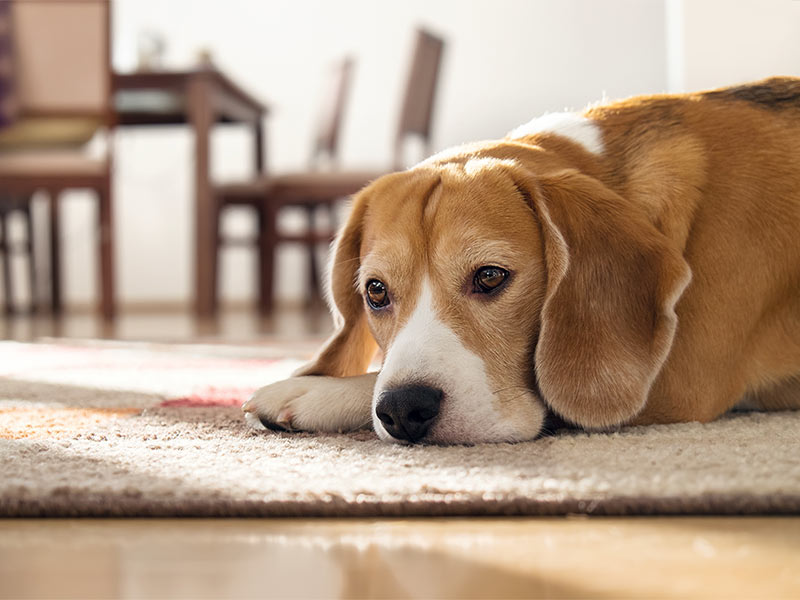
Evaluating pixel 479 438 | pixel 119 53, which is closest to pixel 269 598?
pixel 479 438

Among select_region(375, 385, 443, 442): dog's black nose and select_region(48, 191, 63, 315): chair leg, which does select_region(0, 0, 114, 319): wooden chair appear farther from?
select_region(375, 385, 443, 442): dog's black nose

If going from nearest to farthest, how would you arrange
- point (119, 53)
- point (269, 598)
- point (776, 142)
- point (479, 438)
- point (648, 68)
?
point (269, 598), point (479, 438), point (776, 142), point (119, 53), point (648, 68)

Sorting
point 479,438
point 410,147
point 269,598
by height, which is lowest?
point 410,147

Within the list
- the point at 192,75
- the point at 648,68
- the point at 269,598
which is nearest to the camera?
the point at 269,598

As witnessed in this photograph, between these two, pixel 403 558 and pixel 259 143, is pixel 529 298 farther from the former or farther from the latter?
pixel 259 143

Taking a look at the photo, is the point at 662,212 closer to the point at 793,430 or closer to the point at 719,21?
the point at 793,430

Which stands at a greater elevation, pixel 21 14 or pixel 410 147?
pixel 21 14

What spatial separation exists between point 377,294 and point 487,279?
0.25 meters

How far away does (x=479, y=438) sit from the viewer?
4.46 feet

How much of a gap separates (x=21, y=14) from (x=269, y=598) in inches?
208

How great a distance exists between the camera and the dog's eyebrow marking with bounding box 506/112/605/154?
1.76 m

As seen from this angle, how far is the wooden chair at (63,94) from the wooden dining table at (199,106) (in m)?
0.35

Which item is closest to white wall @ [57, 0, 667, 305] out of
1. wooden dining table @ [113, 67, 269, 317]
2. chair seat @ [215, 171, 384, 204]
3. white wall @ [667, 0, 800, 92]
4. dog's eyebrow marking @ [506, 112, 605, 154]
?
wooden dining table @ [113, 67, 269, 317]

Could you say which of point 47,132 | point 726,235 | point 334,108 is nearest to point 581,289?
point 726,235
